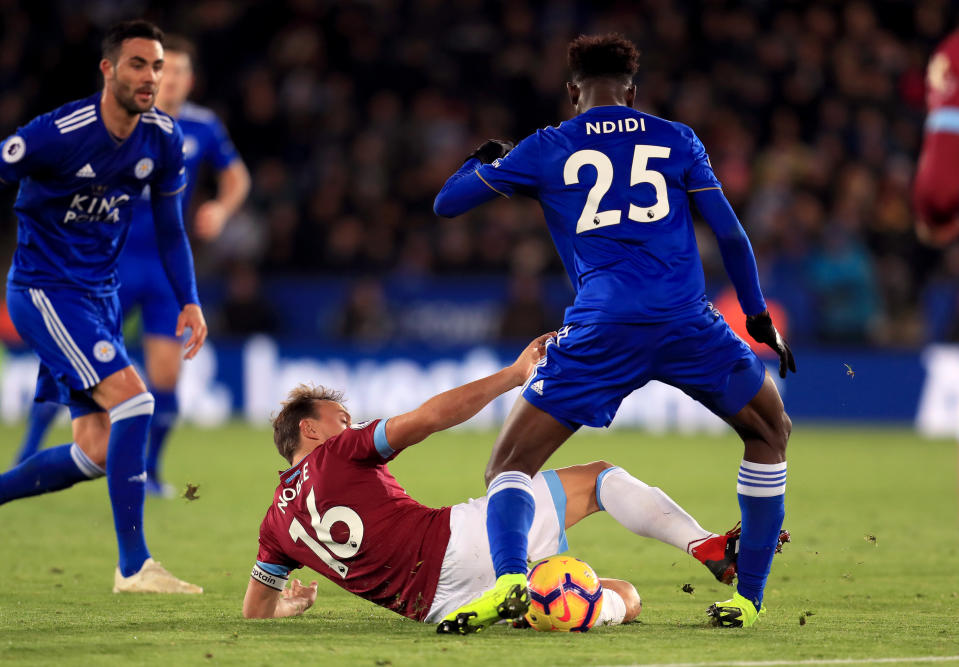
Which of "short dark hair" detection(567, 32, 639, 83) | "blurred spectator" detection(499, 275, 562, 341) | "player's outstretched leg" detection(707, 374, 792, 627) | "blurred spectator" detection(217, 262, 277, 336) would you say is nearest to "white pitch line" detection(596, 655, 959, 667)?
"player's outstretched leg" detection(707, 374, 792, 627)

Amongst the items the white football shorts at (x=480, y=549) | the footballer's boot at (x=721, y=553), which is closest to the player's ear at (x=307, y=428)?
the white football shorts at (x=480, y=549)

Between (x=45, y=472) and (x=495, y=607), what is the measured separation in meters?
2.61

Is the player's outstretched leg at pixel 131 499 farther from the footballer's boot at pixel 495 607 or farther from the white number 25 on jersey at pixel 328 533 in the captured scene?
the footballer's boot at pixel 495 607

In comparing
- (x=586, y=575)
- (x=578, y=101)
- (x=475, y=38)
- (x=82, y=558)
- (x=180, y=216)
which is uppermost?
(x=475, y=38)

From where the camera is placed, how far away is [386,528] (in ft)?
15.7

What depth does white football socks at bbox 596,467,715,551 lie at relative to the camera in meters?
4.97

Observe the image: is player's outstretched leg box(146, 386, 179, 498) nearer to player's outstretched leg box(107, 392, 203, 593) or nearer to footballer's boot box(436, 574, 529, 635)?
player's outstretched leg box(107, 392, 203, 593)

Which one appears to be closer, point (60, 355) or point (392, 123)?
point (60, 355)

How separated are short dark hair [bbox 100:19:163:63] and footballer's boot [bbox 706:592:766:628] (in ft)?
11.1

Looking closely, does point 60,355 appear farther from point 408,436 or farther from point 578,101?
point 578,101

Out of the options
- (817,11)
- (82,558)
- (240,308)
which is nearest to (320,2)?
(240,308)

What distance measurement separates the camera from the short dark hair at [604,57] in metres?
4.82

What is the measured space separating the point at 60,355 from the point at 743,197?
1118cm

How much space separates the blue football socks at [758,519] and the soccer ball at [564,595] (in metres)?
0.58
